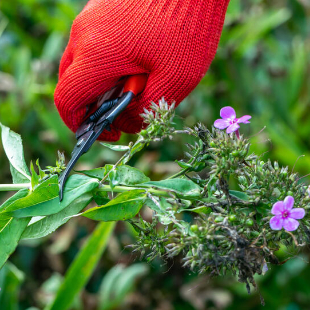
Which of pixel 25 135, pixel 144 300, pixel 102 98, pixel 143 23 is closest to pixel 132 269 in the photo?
pixel 144 300

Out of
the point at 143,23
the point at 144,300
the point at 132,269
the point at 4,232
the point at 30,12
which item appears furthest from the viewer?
the point at 30,12

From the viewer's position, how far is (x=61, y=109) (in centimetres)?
83

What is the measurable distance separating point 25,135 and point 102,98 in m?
1.00

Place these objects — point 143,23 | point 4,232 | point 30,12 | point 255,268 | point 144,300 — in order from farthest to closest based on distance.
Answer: point 30,12
point 144,300
point 143,23
point 4,232
point 255,268

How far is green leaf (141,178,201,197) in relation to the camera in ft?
1.98

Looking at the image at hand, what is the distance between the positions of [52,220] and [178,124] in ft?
3.39

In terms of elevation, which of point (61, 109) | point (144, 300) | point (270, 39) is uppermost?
point (61, 109)

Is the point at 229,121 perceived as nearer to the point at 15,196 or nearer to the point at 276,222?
the point at 276,222

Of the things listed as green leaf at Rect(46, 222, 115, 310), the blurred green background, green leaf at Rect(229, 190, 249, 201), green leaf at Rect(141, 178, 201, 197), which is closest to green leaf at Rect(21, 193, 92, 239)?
green leaf at Rect(141, 178, 201, 197)

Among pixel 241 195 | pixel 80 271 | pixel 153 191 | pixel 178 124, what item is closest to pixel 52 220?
pixel 153 191

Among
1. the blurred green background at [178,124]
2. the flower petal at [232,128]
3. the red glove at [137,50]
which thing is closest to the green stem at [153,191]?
the flower petal at [232,128]

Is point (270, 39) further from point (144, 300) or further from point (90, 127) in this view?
point (90, 127)

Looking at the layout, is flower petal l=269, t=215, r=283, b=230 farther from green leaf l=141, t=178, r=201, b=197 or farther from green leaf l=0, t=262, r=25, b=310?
green leaf l=0, t=262, r=25, b=310

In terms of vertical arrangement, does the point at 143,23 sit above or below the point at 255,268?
above
